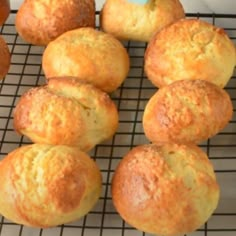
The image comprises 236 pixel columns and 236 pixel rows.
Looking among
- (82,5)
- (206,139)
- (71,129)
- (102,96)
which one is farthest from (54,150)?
(82,5)

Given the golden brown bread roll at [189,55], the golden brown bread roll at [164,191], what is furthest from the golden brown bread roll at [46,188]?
the golden brown bread roll at [189,55]

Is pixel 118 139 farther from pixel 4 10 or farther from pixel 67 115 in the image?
pixel 4 10

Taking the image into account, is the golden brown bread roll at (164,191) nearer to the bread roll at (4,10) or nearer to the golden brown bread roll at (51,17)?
the golden brown bread roll at (51,17)

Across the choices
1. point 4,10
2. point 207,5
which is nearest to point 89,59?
point 4,10

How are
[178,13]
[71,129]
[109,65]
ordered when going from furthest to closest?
[178,13] → [109,65] → [71,129]

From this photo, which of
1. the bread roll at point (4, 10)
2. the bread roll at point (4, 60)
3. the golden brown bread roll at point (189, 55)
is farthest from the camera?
A: the bread roll at point (4, 10)

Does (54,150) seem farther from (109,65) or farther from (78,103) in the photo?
(109,65)

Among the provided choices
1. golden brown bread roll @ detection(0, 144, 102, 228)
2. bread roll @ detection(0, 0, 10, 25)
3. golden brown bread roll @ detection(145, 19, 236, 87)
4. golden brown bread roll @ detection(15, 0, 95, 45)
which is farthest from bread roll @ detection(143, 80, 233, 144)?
bread roll @ detection(0, 0, 10, 25)
